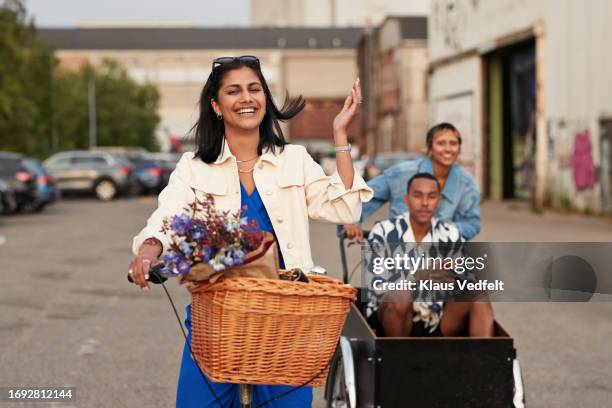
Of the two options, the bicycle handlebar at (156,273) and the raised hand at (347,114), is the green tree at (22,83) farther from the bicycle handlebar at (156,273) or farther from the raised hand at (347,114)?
the bicycle handlebar at (156,273)

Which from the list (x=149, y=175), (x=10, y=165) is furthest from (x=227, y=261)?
(x=149, y=175)

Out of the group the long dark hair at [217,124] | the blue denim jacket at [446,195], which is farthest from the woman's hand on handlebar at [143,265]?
the blue denim jacket at [446,195]

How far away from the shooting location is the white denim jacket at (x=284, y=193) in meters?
3.51

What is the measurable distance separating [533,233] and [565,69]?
28.9 ft

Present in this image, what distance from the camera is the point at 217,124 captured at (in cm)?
368

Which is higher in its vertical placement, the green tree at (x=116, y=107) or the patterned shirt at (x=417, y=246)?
the green tree at (x=116, y=107)

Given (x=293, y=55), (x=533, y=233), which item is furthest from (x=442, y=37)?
(x=293, y=55)

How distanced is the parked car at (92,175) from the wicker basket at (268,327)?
35.2m

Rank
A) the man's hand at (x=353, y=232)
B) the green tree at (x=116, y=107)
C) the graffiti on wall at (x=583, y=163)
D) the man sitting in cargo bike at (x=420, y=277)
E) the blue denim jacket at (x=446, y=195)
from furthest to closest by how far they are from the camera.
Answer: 1. the green tree at (x=116, y=107)
2. the graffiti on wall at (x=583, y=163)
3. the blue denim jacket at (x=446, y=195)
4. the man's hand at (x=353, y=232)
5. the man sitting in cargo bike at (x=420, y=277)

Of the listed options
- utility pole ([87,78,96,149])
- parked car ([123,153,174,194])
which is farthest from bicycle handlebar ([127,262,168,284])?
utility pole ([87,78,96,149])

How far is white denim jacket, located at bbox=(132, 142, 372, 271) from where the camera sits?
351cm

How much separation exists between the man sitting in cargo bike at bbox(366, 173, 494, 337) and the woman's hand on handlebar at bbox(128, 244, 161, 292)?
4.36 feet

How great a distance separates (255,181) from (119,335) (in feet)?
18.7

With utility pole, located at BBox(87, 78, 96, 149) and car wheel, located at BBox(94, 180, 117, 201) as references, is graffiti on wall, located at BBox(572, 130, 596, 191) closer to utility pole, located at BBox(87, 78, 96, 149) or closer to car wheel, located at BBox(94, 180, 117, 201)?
car wheel, located at BBox(94, 180, 117, 201)
